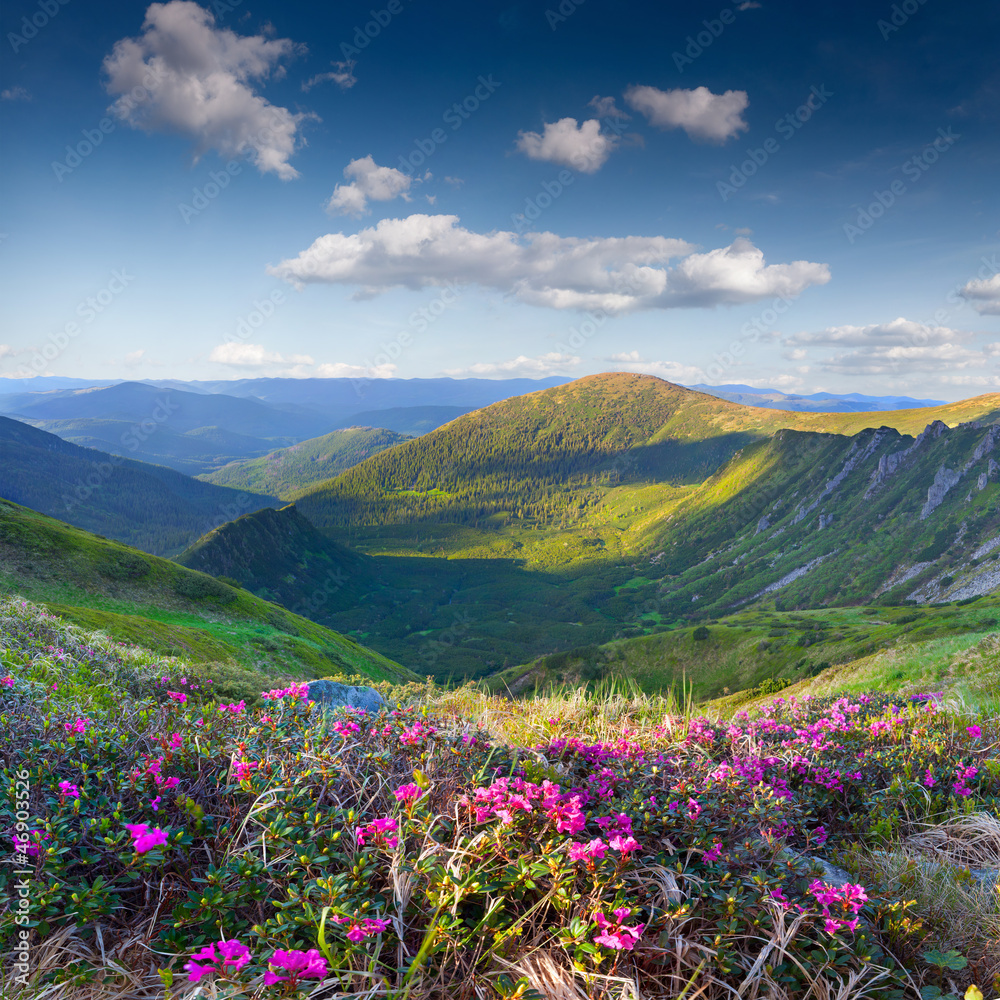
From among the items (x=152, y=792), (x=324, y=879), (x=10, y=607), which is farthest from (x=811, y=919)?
(x=10, y=607)

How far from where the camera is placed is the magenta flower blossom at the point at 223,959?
2.40 meters

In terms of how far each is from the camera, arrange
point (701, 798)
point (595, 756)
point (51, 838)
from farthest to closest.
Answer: point (595, 756), point (701, 798), point (51, 838)

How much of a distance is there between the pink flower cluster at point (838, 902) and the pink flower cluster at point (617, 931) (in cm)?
120

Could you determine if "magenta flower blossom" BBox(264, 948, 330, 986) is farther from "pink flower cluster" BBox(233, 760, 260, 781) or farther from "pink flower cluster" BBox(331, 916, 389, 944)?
"pink flower cluster" BBox(233, 760, 260, 781)

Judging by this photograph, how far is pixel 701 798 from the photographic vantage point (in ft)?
14.2

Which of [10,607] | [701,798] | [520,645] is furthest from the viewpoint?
[520,645]

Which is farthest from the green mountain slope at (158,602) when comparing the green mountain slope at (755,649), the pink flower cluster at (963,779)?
the pink flower cluster at (963,779)

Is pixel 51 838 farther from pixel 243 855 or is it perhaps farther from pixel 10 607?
pixel 10 607

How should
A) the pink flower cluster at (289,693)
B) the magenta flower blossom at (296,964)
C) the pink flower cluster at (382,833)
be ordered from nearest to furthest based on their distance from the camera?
the magenta flower blossom at (296,964) < the pink flower cluster at (382,833) < the pink flower cluster at (289,693)

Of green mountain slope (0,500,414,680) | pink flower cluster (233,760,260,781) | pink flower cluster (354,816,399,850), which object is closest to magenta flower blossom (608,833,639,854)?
pink flower cluster (354,816,399,850)

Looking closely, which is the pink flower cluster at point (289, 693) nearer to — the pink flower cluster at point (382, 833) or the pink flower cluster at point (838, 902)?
the pink flower cluster at point (382, 833)

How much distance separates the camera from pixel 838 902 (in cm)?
330

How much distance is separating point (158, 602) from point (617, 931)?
71.4 m

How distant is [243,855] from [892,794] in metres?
6.34
